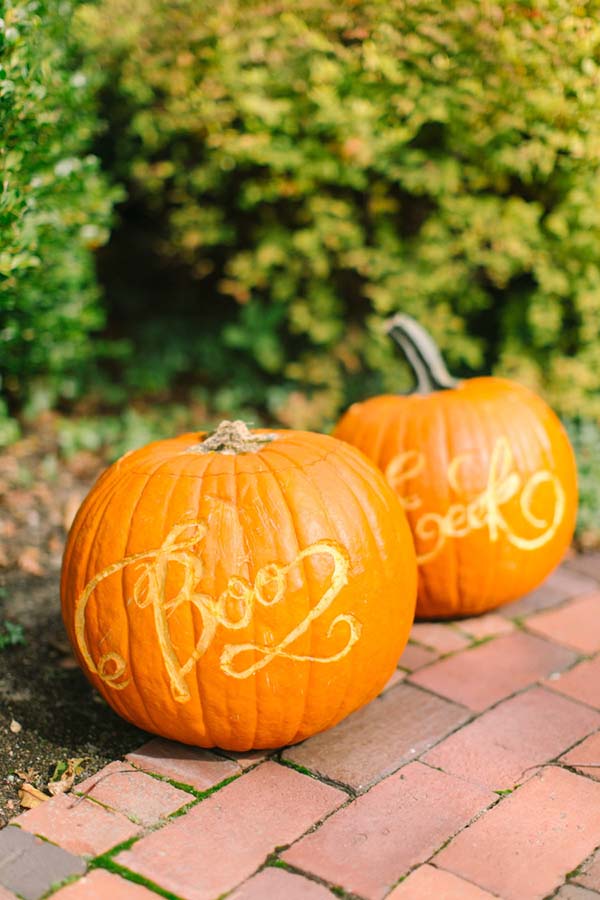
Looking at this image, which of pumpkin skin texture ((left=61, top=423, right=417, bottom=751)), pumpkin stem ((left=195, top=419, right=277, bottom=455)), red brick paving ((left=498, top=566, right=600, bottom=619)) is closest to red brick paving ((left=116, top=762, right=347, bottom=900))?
pumpkin skin texture ((left=61, top=423, right=417, bottom=751))

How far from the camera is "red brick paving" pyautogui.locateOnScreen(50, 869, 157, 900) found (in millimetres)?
1945

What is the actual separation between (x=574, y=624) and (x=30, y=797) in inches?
74.3

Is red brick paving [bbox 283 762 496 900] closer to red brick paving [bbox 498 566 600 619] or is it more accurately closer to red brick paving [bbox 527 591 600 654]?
red brick paving [bbox 527 591 600 654]

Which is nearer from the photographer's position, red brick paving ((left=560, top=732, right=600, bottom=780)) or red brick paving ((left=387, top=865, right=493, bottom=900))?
red brick paving ((left=387, top=865, right=493, bottom=900))

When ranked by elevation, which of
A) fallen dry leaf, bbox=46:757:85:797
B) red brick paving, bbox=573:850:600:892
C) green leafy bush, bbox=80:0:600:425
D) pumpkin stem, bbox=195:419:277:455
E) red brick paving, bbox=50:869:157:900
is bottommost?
red brick paving, bbox=573:850:600:892

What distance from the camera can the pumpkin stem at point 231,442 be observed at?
255 centimetres

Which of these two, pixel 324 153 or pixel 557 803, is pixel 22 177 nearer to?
pixel 324 153

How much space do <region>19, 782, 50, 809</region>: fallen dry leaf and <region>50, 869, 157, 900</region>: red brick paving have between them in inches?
11.6

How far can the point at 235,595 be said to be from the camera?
89.5 inches

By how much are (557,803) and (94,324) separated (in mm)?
3065

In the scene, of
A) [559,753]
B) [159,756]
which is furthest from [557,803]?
[159,756]

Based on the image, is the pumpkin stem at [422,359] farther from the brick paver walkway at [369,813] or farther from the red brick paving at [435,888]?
the red brick paving at [435,888]

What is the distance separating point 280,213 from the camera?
4871 mm

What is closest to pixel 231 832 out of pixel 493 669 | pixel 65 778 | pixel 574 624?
pixel 65 778
